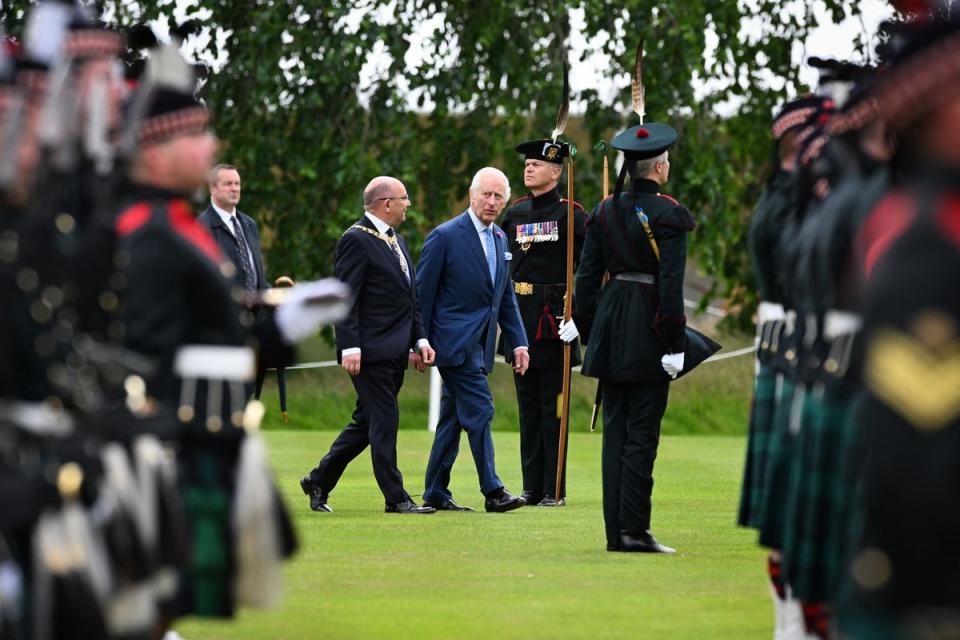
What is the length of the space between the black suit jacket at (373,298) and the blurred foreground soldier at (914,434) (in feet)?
27.4

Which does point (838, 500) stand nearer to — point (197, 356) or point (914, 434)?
point (197, 356)

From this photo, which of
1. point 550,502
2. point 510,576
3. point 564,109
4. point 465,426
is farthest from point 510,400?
point 510,576

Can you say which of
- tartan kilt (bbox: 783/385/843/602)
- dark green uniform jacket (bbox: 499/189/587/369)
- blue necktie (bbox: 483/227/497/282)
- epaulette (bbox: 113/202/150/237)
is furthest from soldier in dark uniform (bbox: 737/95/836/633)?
dark green uniform jacket (bbox: 499/189/587/369)

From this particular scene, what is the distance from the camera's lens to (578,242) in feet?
42.0

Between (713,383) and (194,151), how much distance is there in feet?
58.5

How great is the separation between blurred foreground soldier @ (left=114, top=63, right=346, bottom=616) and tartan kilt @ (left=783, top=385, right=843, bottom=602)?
1287mm

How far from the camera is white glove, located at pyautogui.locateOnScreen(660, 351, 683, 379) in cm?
1000

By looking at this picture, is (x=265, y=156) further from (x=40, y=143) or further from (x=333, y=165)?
(x=40, y=143)

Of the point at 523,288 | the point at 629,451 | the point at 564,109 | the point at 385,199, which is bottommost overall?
the point at 629,451

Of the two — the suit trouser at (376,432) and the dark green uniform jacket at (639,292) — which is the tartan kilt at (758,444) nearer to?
the dark green uniform jacket at (639,292)

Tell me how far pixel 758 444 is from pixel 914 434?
12.0 feet

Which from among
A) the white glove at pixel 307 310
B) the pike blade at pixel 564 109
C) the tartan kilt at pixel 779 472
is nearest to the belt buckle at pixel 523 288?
the pike blade at pixel 564 109

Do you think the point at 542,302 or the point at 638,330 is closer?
the point at 638,330

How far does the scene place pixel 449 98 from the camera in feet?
72.5
